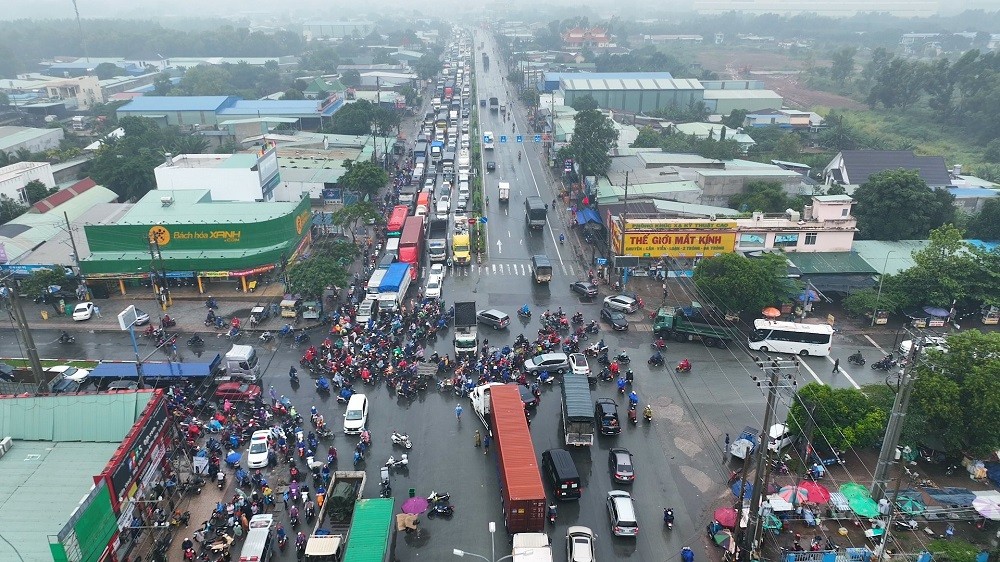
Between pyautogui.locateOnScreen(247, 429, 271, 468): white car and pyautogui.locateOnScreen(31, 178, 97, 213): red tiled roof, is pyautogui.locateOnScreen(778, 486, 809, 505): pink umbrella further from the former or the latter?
pyautogui.locateOnScreen(31, 178, 97, 213): red tiled roof


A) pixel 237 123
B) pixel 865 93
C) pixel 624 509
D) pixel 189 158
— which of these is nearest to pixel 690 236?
pixel 624 509

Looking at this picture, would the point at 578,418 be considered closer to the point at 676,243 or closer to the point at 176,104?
the point at 676,243

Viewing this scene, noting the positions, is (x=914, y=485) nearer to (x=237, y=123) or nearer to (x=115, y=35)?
(x=237, y=123)

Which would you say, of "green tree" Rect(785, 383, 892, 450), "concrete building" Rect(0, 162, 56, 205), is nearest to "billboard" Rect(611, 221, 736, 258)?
"green tree" Rect(785, 383, 892, 450)

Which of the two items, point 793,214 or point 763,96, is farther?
point 763,96

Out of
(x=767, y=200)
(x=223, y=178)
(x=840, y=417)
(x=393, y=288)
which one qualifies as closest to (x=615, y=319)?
(x=393, y=288)
